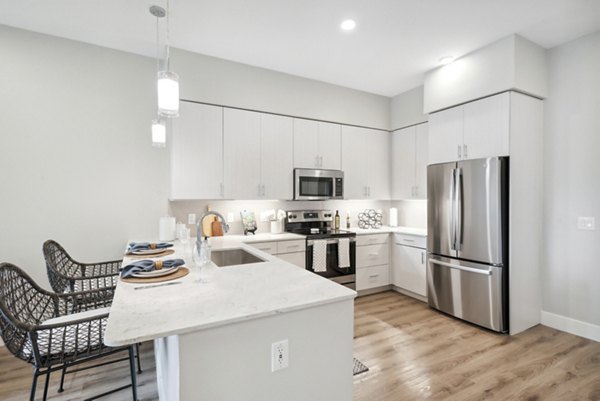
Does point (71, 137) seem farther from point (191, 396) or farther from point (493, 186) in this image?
point (493, 186)

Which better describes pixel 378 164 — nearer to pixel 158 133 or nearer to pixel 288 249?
pixel 288 249

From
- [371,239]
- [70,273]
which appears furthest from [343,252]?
[70,273]

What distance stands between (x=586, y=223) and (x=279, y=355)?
10.9ft

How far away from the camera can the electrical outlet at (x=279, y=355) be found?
1.23 metres

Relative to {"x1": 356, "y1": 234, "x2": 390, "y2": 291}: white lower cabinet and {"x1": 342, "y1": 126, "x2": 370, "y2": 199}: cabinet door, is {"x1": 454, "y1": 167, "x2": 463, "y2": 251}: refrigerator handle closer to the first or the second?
{"x1": 356, "y1": 234, "x2": 390, "y2": 291}: white lower cabinet

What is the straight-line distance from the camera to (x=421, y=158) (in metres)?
4.10

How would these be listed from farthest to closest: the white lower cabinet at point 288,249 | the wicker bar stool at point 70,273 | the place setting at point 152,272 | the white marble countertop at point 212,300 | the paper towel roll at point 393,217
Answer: the paper towel roll at point 393,217 < the white lower cabinet at point 288,249 < the wicker bar stool at point 70,273 < the place setting at point 152,272 < the white marble countertop at point 212,300

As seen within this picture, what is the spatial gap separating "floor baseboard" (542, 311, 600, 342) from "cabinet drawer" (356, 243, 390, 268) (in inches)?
69.8

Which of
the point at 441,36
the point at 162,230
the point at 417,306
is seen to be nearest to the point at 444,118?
the point at 441,36

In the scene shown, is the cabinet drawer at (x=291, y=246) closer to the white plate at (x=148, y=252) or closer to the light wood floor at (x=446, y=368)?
the light wood floor at (x=446, y=368)

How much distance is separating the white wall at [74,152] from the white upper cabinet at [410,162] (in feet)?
10.5

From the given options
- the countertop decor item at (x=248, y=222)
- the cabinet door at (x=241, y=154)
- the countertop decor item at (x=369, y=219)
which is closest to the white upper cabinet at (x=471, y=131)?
the countertop decor item at (x=369, y=219)

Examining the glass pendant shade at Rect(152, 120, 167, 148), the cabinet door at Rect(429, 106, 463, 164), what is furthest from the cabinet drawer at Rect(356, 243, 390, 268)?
the glass pendant shade at Rect(152, 120, 167, 148)

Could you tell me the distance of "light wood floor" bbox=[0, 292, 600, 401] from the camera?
2064 millimetres
